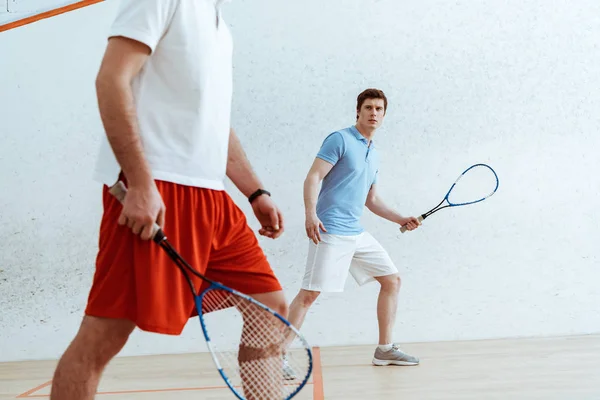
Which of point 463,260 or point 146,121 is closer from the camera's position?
point 146,121

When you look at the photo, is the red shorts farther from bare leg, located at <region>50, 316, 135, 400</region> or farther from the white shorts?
the white shorts

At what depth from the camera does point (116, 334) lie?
115cm

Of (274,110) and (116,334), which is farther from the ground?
(274,110)

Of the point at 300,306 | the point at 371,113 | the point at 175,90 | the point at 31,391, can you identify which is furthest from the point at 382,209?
the point at 175,90

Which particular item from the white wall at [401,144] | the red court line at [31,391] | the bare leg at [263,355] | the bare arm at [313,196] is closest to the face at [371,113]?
the bare arm at [313,196]

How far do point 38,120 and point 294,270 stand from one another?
150cm

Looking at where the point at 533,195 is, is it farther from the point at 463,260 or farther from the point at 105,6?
the point at 105,6

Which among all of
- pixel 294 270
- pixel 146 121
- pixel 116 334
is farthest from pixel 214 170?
pixel 294 270

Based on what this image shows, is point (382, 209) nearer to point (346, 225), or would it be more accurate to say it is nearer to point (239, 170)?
point (346, 225)

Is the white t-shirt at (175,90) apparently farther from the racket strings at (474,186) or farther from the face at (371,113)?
the racket strings at (474,186)

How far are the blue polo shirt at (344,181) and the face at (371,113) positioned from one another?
55mm

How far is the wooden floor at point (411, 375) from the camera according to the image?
2348mm

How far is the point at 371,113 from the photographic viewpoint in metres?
3.03

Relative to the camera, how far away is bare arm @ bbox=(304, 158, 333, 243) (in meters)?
2.84
